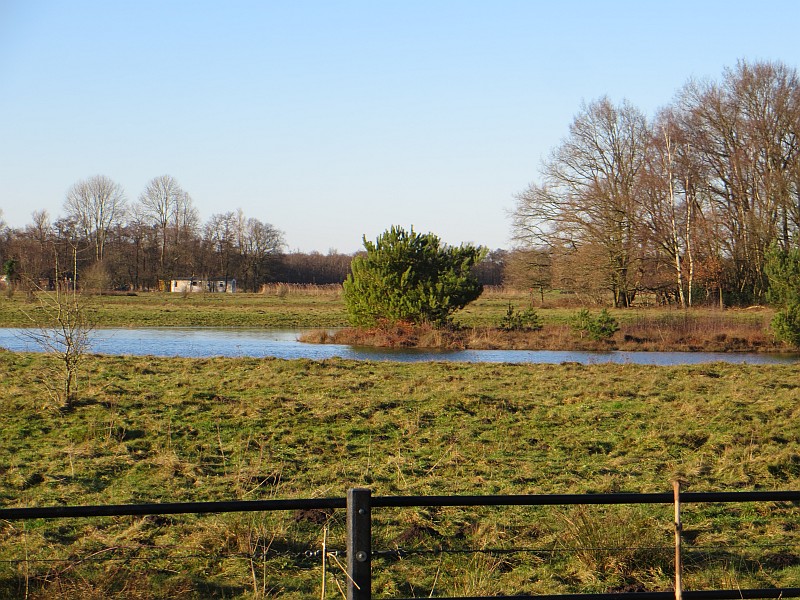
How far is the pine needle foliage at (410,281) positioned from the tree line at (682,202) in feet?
57.5

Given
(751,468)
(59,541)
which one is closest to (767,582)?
(751,468)

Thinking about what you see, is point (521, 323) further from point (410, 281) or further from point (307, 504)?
point (307, 504)

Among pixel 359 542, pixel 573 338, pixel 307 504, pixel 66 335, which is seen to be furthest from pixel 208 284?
pixel 359 542

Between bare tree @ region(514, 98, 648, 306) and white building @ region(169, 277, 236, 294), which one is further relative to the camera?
white building @ region(169, 277, 236, 294)

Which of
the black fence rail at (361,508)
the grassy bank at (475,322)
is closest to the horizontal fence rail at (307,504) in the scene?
the black fence rail at (361,508)

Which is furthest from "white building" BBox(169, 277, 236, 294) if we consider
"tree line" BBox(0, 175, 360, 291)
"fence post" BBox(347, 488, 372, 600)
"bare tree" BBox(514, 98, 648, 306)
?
"fence post" BBox(347, 488, 372, 600)

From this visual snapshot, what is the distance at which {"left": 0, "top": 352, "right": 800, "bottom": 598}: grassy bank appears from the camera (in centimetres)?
639

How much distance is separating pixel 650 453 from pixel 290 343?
77.6ft

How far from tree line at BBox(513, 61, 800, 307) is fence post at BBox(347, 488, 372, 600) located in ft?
151

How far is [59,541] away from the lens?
7.23 m

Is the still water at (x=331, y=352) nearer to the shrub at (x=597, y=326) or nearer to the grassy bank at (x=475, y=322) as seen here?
the grassy bank at (x=475, y=322)

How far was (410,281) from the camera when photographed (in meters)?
33.9

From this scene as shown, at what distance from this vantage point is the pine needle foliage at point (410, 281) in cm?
3381

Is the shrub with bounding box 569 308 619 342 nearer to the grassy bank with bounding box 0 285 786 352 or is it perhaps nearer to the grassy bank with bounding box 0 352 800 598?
the grassy bank with bounding box 0 285 786 352
